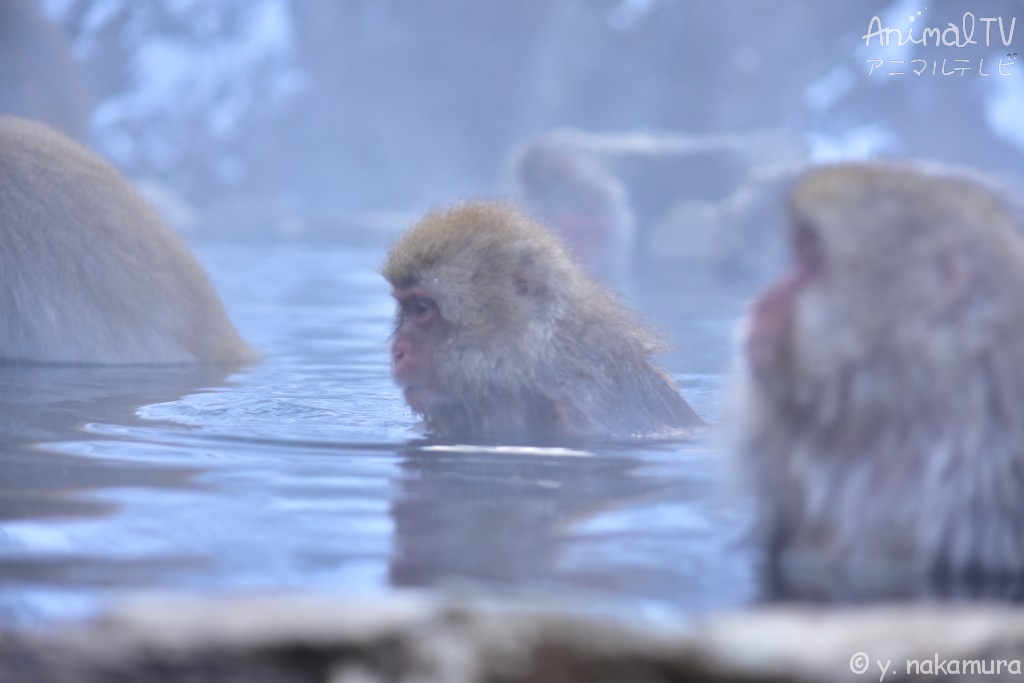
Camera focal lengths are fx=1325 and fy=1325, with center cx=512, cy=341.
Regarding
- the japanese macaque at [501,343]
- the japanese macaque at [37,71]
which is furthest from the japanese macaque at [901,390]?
the japanese macaque at [37,71]

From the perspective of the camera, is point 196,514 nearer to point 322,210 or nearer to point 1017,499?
point 1017,499

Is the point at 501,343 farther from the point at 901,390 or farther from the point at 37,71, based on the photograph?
the point at 37,71

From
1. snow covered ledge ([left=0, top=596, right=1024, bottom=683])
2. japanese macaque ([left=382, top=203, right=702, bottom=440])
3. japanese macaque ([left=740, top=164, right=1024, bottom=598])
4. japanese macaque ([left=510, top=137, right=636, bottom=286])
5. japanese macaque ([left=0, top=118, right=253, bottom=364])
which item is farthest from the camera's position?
japanese macaque ([left=510, top=137, right=636, bottom=286])

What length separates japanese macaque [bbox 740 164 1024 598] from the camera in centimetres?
181

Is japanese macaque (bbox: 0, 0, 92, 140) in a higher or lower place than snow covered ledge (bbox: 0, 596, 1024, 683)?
higher

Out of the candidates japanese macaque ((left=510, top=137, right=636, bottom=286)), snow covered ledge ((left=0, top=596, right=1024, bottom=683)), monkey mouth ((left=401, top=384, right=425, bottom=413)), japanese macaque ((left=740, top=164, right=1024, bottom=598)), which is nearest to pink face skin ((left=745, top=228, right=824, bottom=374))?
japanese macaque ((left=740, top=164, right=1024, bottom=598))

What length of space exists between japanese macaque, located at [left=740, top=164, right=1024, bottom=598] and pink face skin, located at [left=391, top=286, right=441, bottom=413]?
1852 mm

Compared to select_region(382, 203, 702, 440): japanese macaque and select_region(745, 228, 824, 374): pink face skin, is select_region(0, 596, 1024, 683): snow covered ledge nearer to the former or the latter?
select_region(745, 228, 824, 374): pink face skin

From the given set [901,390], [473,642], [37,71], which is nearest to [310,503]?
[473,642]

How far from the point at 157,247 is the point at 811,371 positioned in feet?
11.0

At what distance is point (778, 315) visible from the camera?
1.91 meters

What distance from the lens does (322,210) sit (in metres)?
19.7

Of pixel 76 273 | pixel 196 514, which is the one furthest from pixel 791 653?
pixel 76 273

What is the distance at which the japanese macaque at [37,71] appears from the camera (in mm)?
10781
